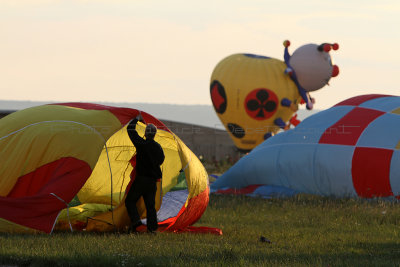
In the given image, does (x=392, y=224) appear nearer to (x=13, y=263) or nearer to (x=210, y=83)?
(x=13, y=263)

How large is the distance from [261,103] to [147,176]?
65.6 ft

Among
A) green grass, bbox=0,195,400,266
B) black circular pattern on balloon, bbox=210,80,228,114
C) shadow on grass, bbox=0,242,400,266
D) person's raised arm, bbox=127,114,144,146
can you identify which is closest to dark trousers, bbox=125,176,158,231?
green grass, bbox=0,195,400,266

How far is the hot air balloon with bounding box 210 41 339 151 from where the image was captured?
30.4 metres

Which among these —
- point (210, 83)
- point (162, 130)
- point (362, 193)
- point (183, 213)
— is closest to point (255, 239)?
point (183, 213)

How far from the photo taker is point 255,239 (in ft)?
35.6

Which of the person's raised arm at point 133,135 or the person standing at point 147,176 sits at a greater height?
the person's raised arm at point 133,135

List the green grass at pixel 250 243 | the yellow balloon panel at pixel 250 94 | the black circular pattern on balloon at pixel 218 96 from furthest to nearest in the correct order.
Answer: the black circular pattern on balloon at pixel 218 96 < the yellow balloon panel at pixel 250 94 < the green grass at pixel 250 243

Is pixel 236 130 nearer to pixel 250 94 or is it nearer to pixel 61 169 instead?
pixel 250 94

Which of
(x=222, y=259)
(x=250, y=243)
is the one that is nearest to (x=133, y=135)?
(x=250, y=243)

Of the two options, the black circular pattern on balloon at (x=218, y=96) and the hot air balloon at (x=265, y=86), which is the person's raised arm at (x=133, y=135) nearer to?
the hot air balloon at (x=265, y=86)

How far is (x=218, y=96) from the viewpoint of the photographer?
31250 mm

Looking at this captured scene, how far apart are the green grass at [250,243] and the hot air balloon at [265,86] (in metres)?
16.0

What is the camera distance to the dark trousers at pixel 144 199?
11.0m

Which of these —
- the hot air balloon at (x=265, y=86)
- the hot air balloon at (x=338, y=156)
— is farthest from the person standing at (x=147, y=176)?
the hot air balloon at (x=265, y=86)
